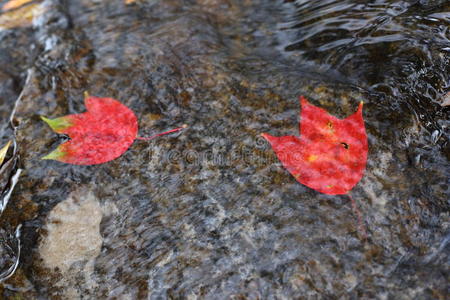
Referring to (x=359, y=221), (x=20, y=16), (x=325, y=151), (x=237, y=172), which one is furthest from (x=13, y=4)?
(x=359, y=221)

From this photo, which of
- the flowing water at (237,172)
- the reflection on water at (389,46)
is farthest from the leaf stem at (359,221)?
the reflection on water at (389,46)

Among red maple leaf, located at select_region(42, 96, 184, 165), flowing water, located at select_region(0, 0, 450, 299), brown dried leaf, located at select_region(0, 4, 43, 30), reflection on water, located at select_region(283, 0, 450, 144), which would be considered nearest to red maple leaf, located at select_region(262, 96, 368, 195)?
flowing water, located at select_region(0, 0, 450, 299)

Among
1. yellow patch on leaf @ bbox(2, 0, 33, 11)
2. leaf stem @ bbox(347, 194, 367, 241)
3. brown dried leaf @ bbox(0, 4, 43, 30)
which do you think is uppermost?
yellow patch on leaf @ bbox(2, 0, 33, 11)

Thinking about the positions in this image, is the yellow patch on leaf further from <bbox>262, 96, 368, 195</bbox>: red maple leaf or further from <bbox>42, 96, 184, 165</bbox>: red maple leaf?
<bbox>262, 96, 368, 195</bbox>: red maple leaf

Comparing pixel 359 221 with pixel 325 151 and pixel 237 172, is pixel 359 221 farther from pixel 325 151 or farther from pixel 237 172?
pixel 237 172

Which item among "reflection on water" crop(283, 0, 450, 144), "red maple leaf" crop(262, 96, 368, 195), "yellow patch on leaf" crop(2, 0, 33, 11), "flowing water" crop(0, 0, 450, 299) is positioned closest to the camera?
"flowing water" crop(0, 0, 450, 299)

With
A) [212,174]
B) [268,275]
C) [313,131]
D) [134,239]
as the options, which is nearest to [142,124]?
[212,174]

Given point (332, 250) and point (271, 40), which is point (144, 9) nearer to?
point (271, 40)
